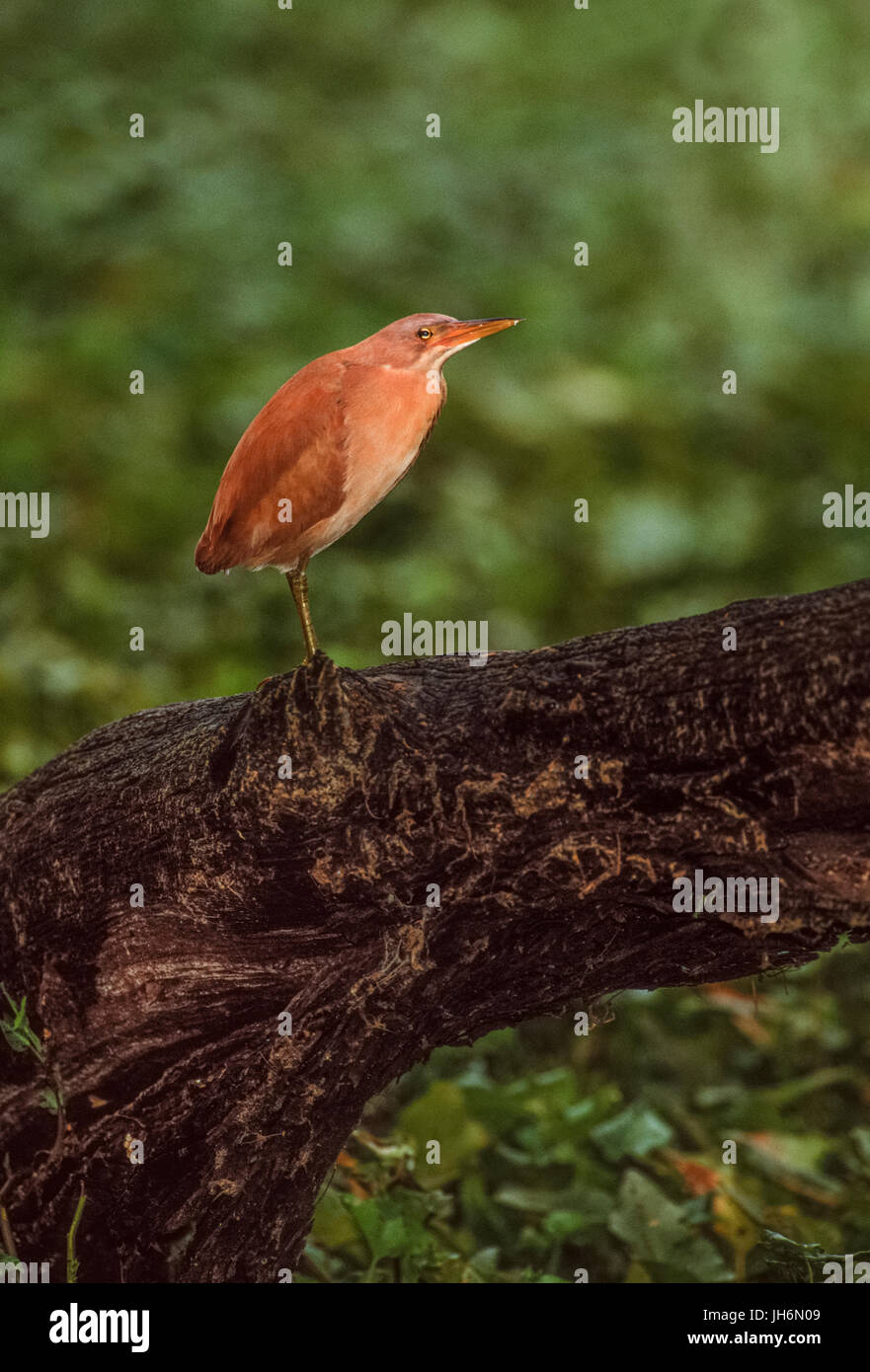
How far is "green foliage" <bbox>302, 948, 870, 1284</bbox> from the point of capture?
5.56 ft

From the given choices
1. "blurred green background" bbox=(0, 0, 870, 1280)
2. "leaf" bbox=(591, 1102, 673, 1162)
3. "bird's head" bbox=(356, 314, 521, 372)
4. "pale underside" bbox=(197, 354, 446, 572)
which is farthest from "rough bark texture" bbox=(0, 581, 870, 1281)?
"blurred green background" bbox=(0, 0, 870, 1280)

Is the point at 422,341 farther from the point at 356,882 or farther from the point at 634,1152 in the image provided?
the point at 634,1152

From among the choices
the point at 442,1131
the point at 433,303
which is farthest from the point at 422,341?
the point at 433,303

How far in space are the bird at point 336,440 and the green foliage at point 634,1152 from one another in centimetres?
62

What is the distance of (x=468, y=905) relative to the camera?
1272mm

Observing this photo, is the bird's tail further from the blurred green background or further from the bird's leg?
the blurred green background

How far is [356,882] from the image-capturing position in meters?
1.26

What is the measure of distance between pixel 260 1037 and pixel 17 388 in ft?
10.0

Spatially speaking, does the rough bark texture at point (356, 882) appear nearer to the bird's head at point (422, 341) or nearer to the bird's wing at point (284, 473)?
the bird's wing at point (284, 473)

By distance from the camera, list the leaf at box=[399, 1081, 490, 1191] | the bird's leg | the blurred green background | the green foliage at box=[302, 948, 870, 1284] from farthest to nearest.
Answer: the blurred green background
the leaf at box=[399, 1081, 490, 1191]
the green foliage at box=[302, 948, 870, 1284]
the bird's leg

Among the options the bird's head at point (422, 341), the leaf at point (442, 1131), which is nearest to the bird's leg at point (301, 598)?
the bird's head at point (422, 341)

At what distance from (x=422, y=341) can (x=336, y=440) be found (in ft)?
0.38

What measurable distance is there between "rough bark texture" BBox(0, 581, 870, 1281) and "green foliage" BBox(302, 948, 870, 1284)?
23 cm

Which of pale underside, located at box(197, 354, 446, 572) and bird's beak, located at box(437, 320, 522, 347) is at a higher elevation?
bird's beak, located at box(437, 320, 522, 347)
